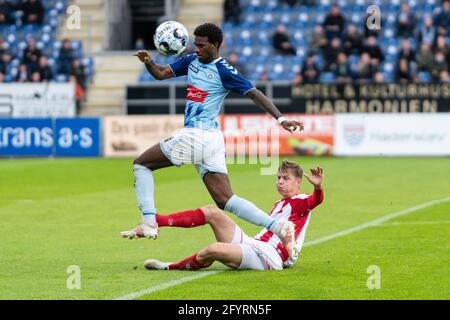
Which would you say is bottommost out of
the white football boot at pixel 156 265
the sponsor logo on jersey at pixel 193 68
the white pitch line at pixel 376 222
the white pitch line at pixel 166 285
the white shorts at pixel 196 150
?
the white pitch line at pixel 376 222

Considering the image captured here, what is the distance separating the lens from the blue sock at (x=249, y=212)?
33.3 feet

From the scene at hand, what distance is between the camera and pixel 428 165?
1041 inches

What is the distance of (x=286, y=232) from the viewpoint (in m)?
10.0

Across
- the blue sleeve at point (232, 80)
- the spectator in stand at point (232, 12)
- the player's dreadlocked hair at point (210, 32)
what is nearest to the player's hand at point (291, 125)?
the blue sleeve at point (232, 80)

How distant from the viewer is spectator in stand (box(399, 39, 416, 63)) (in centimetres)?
3105

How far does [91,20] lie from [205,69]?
2735 cm

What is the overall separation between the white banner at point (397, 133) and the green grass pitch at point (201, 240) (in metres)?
4.09

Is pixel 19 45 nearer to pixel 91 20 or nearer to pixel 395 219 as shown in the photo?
pixel 91 20

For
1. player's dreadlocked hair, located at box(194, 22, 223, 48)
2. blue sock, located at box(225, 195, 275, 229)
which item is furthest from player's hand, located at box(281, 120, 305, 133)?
player's dreadlocked hair, located at box(194, 22, 223, 48)

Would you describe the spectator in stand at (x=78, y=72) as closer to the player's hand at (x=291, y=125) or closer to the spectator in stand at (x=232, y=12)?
the spectator in stand at (x=232, y=12)

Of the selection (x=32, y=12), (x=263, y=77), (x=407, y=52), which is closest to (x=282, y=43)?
(x=263, y=77)

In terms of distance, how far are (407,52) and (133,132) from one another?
7.76 m
